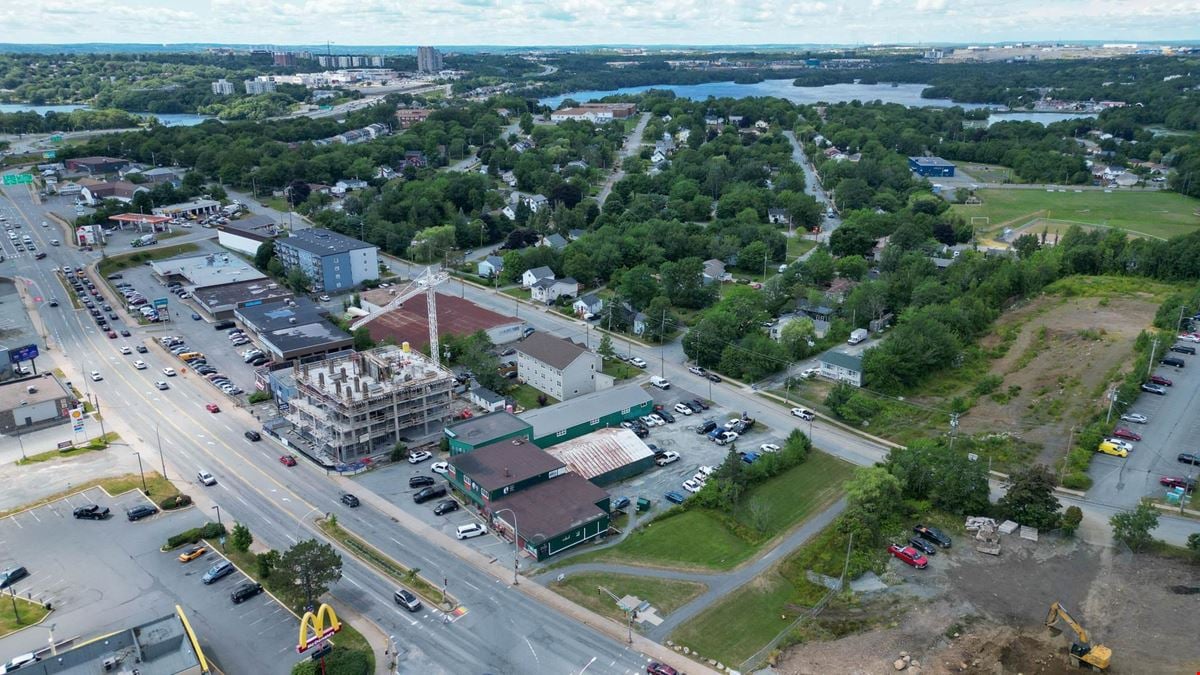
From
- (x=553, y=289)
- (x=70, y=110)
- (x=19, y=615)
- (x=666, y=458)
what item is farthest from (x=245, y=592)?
(x=70, y=110)

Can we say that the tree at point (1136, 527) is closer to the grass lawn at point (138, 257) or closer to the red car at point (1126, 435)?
the red car at point (1126, 435)

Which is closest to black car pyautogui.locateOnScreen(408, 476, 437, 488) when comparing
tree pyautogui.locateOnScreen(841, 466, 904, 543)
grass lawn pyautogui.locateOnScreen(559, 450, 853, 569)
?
grass lawn pyautogui.locateOnScreen(559, 450, 853, 569)

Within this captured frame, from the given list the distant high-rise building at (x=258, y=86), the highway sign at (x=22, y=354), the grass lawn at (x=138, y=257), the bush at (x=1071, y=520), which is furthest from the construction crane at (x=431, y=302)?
the distant high-rise building at (x=258, y=86)

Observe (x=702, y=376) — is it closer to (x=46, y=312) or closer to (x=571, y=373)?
(x=571, y=373)

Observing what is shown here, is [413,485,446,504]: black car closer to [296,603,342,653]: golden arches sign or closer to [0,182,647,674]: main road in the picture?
[0,182,647,674]: main road

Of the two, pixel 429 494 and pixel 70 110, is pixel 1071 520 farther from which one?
pixel 70 110

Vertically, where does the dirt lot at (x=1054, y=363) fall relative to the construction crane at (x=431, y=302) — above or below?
below
